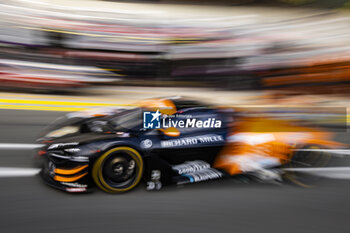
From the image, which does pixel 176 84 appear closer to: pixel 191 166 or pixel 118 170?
pixel 191 166

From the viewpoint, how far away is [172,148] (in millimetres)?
3625

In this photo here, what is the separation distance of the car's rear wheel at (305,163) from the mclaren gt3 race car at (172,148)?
0.04 feet

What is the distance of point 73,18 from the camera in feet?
35.4

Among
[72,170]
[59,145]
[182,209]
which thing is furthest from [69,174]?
[182,209]

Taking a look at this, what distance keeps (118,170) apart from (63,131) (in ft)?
4.03

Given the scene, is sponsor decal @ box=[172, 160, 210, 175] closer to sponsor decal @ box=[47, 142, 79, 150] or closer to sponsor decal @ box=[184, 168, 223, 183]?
sponsor decal @ box=[184, 168, 223, 183]

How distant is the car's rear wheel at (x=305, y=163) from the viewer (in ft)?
13.6

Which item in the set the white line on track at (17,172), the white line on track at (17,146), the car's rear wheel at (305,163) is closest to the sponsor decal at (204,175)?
the car's rear wheel at (305,163)

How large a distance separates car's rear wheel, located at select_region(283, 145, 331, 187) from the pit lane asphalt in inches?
5.7

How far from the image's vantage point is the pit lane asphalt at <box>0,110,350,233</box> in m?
3.06

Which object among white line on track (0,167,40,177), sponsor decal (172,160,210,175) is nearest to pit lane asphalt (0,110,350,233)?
white line on track (0,167,40,177)

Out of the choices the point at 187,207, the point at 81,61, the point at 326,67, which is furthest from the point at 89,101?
the point at 326,67

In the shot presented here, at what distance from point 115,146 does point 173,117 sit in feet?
2.60

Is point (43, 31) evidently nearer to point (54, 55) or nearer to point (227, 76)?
point (54, 55)
